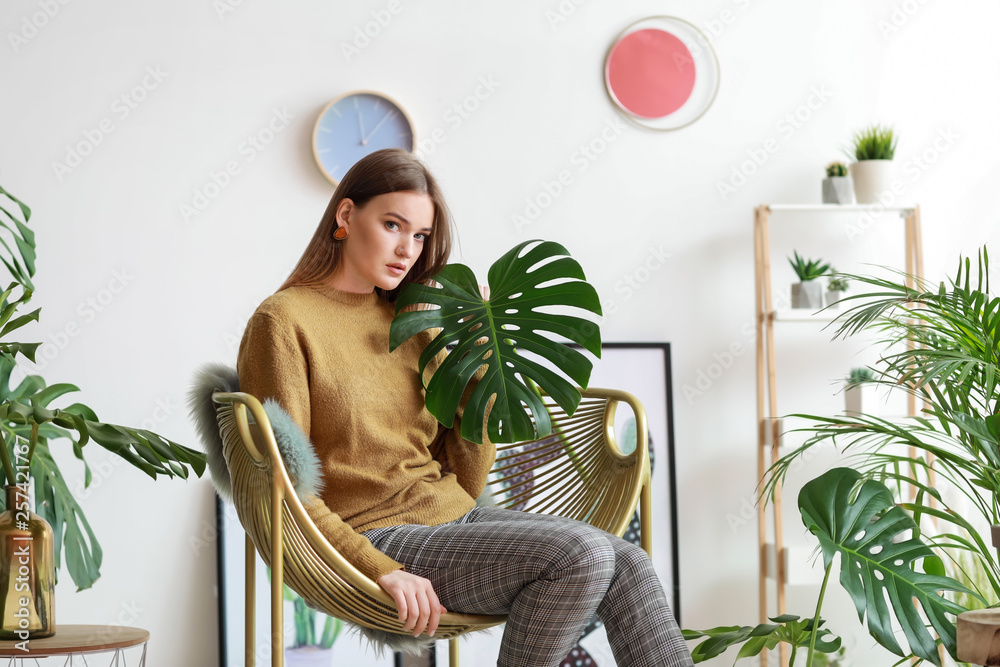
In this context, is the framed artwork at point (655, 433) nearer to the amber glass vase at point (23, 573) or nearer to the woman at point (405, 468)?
the woman at point (405, 468)

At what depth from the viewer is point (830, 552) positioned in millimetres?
1550

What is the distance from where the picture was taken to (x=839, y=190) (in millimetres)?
2699

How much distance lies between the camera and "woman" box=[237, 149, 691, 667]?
1328 mm

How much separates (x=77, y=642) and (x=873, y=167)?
235cm

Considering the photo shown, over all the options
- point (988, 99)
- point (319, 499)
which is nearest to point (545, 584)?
point (319, 499)

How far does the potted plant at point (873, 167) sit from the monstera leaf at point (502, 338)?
56.3 inches

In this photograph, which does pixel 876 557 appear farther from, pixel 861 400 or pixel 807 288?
pixel 807 288

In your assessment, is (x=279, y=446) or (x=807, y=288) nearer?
(x=279, y=446)

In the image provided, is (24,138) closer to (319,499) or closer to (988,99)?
(319,499)

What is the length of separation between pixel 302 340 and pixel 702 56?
1.83m

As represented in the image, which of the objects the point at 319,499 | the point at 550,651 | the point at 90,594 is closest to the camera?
the point at 550,651

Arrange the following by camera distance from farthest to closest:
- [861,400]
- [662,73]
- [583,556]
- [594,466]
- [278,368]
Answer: [662,73], [861,400], [594,466], [278,368], [583,556]

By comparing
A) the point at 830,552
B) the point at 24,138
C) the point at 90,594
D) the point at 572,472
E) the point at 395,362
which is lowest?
the point at 90,594

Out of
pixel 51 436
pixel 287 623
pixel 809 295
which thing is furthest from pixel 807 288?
pixel 51 436
